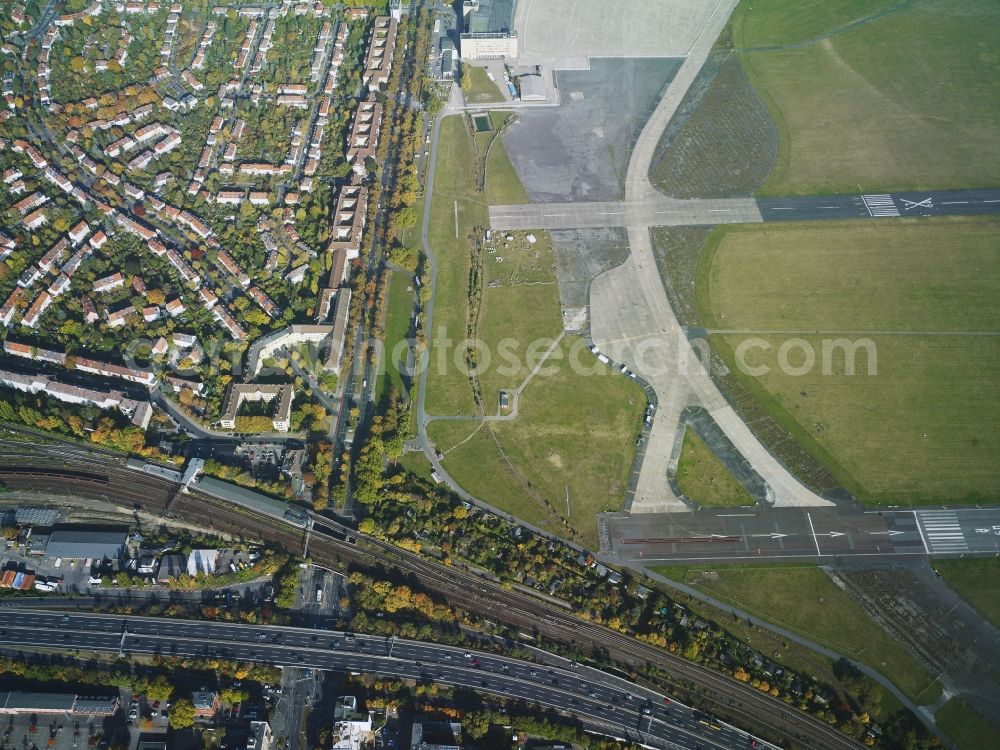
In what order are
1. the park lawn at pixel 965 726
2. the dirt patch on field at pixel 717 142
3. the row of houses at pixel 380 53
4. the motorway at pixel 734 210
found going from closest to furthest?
the park lawn at pixel 965 726
the motorway at pixel 734 210
the dirt patch on field at pixel 717 142
the row of houses at pixel 380 53

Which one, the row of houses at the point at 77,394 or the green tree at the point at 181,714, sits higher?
the row of houses at the point at 77,394

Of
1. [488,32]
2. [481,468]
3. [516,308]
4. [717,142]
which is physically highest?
[488,32]

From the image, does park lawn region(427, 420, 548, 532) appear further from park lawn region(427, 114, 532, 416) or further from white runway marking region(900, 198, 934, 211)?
white runway marking region(900, 198, 934, 211)

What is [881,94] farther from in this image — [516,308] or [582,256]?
[516,308]

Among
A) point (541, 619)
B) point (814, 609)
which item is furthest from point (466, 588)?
point (814, 609)

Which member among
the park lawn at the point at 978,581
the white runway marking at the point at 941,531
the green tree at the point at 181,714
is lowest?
the park lawn at the point at 978,581

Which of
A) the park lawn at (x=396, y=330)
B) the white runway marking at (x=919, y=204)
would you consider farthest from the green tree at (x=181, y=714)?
the white runway marking at (x=919, y=204)

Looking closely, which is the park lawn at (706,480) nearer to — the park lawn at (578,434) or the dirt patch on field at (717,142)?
the park lawn at (578,434)
